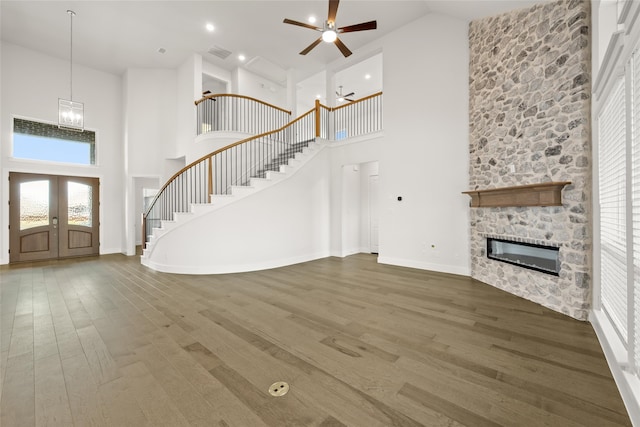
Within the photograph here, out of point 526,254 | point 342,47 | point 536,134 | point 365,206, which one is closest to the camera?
point 536,134

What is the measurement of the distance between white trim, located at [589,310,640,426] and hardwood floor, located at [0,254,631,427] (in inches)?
2.4

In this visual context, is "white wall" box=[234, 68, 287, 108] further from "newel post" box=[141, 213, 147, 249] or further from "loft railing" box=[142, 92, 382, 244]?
"newel post" box=[141, 213, 147, 249]

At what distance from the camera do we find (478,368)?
201 centimetres

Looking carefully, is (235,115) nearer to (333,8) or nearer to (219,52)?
(219,52)

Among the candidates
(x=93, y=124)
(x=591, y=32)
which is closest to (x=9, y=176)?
(x=93, y=124)

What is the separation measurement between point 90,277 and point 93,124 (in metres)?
5.26

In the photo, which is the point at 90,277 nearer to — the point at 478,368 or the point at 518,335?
the point at 478,368

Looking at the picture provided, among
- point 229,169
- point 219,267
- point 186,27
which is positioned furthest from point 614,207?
point 186,27

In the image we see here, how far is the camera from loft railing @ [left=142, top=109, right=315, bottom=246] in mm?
5895

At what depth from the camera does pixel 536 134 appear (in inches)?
143

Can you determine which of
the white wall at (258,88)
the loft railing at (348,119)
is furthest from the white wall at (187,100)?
the loft railing at (348,119)

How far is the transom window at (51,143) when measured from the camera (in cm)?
666

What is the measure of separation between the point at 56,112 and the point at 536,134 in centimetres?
1099

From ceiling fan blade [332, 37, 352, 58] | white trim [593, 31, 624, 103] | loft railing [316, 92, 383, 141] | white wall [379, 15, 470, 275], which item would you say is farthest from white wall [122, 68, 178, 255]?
white trim [593, 31, 624, 103]
